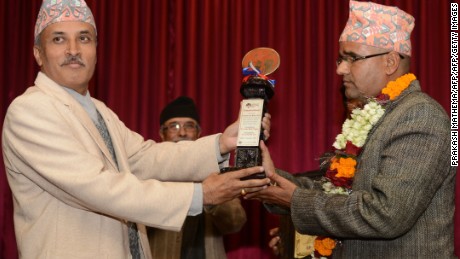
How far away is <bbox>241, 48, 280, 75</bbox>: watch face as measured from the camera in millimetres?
3309

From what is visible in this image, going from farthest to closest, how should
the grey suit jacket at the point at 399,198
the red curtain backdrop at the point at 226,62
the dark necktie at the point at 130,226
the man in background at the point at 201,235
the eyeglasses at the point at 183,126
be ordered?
the red curtain backdrop at the point at 226,62 < the eyeglasses at the point at 183,126 < the man in background at the point at 201,235 < the dark necktie at the point at 130,226 < the grey suit jacket at the point at 399,198

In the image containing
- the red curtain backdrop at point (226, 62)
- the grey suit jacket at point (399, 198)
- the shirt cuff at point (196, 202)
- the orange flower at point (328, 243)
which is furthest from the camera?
the red curtain backdrop at point (226, 62)

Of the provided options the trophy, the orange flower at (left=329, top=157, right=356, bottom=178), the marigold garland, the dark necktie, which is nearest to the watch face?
the trophy

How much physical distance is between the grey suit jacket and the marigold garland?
12 centimetres

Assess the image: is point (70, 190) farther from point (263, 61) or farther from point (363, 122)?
point (363, 122)

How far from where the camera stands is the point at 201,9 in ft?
19.1

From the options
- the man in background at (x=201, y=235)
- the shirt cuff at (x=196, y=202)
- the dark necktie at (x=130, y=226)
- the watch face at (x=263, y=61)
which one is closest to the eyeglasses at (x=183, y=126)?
the man in background at (x=201, y=235)

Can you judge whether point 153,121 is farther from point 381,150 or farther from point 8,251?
point 381,150

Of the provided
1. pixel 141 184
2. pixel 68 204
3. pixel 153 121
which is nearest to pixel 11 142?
pixel 68 204

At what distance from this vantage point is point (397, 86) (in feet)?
10.0

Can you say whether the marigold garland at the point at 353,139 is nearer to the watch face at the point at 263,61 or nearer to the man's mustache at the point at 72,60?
the watch face at the point at 263,61

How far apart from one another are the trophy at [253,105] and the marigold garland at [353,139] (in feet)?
1.27

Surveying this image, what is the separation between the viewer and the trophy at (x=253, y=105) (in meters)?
3.04

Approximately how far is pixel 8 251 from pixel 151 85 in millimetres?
2023
